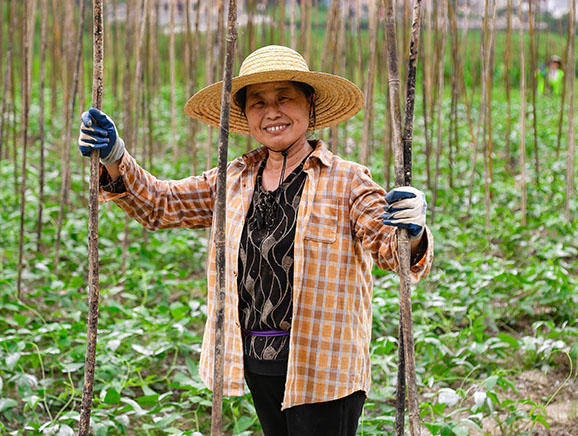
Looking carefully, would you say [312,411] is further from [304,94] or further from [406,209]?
[304,94]

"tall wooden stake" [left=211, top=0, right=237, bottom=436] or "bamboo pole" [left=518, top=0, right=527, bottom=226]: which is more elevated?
"bamboo pole" [left=518, top=0, right=527, bottom=226]

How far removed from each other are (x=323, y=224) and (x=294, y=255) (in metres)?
0.07

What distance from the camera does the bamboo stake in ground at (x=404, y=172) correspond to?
81 centimetres

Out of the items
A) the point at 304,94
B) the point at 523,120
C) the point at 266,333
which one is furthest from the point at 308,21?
the point at 266,333

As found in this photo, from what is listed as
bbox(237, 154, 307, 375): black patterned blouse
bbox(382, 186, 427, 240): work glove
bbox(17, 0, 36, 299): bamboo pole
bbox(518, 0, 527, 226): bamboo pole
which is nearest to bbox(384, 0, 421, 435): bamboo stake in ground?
bbox(382, 186, 427, 240): work glove

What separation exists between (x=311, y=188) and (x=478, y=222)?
90.8 inches

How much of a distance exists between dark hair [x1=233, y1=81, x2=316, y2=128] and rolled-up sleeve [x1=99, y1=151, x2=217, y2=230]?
0.15 meters

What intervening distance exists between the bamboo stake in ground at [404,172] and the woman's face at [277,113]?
0.27m

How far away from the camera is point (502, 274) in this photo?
7.11 feet

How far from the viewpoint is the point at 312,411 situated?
3.63 feet

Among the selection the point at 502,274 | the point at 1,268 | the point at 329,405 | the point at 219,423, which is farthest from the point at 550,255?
the point at 1,268

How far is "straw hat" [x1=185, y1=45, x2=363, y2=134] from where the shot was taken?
1.09m

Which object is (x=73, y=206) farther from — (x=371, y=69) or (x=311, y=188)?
(x=311, y=188)

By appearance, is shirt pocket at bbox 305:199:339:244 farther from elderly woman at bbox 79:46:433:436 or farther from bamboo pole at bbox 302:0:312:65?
bamboo pole at bbox 302:0:312:65
